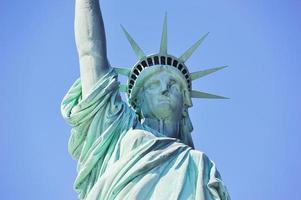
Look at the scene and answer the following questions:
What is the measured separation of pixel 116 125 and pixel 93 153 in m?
0.58

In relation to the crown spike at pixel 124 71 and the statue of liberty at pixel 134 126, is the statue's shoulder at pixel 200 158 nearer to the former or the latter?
the statue of liberty at pixel 134 126

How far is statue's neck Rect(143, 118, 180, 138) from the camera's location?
1576 centimetres

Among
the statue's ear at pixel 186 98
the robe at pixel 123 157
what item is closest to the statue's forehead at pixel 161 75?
the statue's ear at pixel 186 98

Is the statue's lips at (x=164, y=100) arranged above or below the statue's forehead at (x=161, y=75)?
below

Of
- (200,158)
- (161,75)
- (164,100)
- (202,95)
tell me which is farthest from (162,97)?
(200,158)

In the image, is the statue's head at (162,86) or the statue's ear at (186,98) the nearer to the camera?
the statue's head at (162,86)

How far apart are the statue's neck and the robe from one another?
409mm

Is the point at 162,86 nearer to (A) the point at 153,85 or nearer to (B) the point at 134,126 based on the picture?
(A) the point at 153,85

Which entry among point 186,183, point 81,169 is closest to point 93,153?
point 81,169

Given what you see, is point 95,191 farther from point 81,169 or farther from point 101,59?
point 101,59

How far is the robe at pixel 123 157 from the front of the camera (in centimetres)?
1405

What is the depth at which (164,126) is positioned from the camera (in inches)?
622

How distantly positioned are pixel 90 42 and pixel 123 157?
2.07 metres

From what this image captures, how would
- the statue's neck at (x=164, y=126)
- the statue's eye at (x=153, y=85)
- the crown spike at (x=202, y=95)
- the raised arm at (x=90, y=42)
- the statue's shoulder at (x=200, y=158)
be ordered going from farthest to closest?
the crown spike at (x=202, y=95), the statue's eye at (x=153, y=85), the statue's neck at (x=164, y=126), the raised arm at (x=90, y=42), the statue's shoulder at (x=200, y=158)
